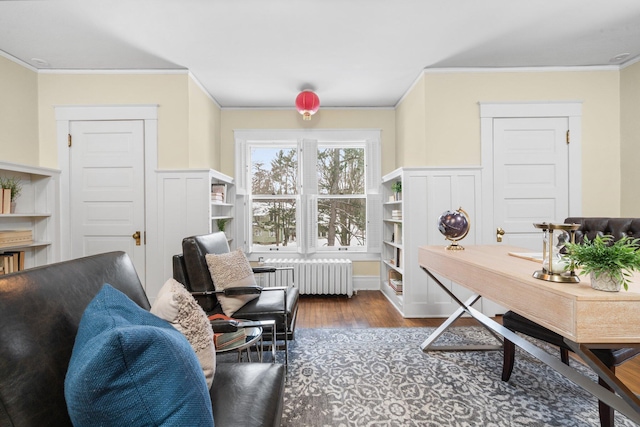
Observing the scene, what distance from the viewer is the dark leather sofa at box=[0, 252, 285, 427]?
0.74 metres

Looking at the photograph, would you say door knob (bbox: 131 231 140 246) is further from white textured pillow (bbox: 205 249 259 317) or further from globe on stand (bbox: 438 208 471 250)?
globe on stand (bbox: 438 208 471 250)

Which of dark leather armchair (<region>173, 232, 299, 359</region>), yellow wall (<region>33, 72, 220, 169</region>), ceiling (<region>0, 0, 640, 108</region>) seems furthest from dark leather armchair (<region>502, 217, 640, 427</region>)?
yellow wall (<region>33, 72, 220, 169</region>)

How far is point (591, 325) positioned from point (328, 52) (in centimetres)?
289

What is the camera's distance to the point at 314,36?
8.89 ft

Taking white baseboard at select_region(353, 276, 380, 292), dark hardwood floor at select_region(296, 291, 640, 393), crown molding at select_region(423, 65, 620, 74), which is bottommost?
dark hardwood floor at select_region(296, 291, 640, 393)

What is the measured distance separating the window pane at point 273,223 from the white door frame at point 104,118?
1.49m

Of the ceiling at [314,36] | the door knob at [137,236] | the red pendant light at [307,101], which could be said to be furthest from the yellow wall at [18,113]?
the red pendant light at [307,101]

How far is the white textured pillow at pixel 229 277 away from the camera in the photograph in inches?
88.0

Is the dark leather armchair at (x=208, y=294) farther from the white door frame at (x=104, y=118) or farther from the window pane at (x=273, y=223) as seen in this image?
the window pane at (x=273, y=223)

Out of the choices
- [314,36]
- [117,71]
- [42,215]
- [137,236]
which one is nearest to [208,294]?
[137,236]

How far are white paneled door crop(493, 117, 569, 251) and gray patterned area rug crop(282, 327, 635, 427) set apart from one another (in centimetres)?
140


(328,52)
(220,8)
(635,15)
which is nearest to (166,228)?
(220,8)

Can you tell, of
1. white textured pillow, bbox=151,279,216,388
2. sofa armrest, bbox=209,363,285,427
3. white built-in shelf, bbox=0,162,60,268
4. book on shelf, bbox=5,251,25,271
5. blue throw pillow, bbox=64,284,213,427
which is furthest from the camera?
white built-in shelf, bbox=0,162,60,268

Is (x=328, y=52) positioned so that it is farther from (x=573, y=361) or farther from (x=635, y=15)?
(x=573, y=361)
